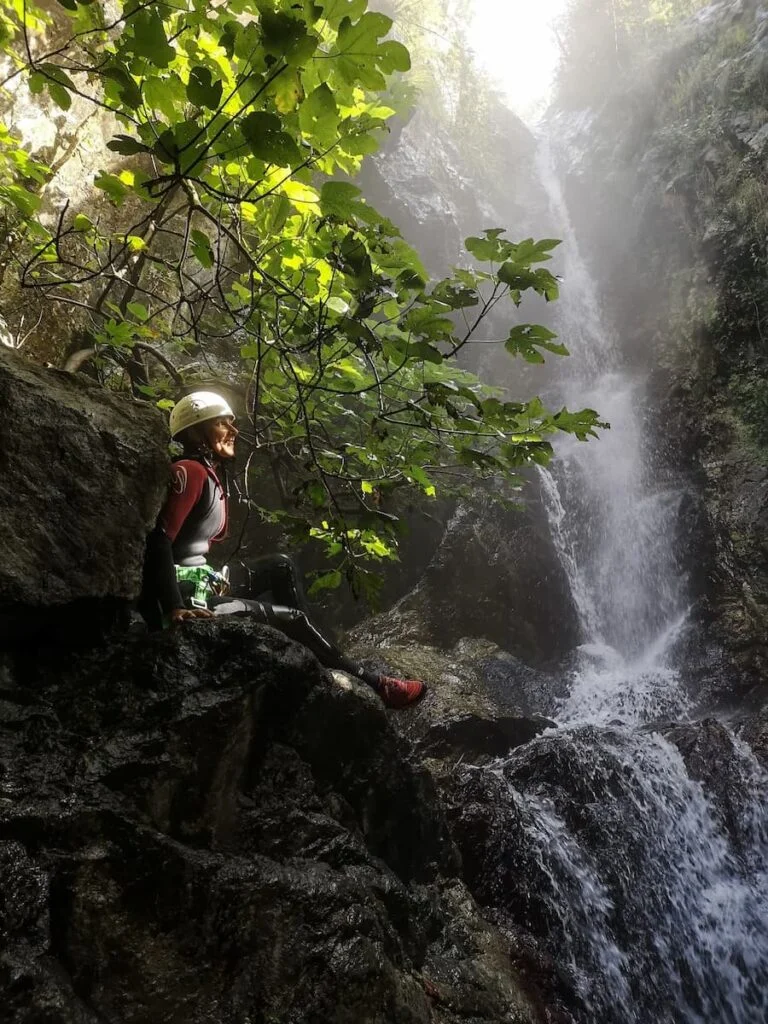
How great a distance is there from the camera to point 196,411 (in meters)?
3.19

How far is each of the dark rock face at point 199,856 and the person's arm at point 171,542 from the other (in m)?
0.16

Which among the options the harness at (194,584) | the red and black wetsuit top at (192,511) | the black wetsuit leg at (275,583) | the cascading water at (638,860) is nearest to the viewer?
the red and black wetsuit top at (192,511)

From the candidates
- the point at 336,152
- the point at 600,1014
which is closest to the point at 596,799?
the point at 600,1014

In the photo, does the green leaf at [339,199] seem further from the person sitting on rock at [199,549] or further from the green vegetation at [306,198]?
the person sitting on rock at [199,549]

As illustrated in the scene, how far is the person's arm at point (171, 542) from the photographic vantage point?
2656mm

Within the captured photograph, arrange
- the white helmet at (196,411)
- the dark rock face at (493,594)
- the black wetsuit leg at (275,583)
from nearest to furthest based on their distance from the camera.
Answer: the white helmet at (196,411), the black wetsuit leg at (275,583), the dark rock face at (493,594)

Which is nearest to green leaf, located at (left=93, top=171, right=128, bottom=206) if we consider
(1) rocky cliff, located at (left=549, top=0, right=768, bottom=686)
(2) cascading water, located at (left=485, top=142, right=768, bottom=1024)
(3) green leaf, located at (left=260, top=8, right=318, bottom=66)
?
(3) green leaf, located at (left=260, top=8, right=318, bottom=66)

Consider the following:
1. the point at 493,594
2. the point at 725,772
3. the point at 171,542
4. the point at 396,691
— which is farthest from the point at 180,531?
the point at 493,594

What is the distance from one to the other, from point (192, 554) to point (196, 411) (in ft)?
2.67

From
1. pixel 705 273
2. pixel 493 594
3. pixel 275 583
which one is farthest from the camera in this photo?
pixel 705 273

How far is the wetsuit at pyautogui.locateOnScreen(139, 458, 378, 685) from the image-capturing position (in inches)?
106

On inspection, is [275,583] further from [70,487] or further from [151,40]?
[151,40]

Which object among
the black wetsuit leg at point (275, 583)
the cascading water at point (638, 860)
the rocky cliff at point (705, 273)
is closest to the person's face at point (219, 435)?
the black wetsuit leg at point (275, 583)

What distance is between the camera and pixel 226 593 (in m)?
3.61
